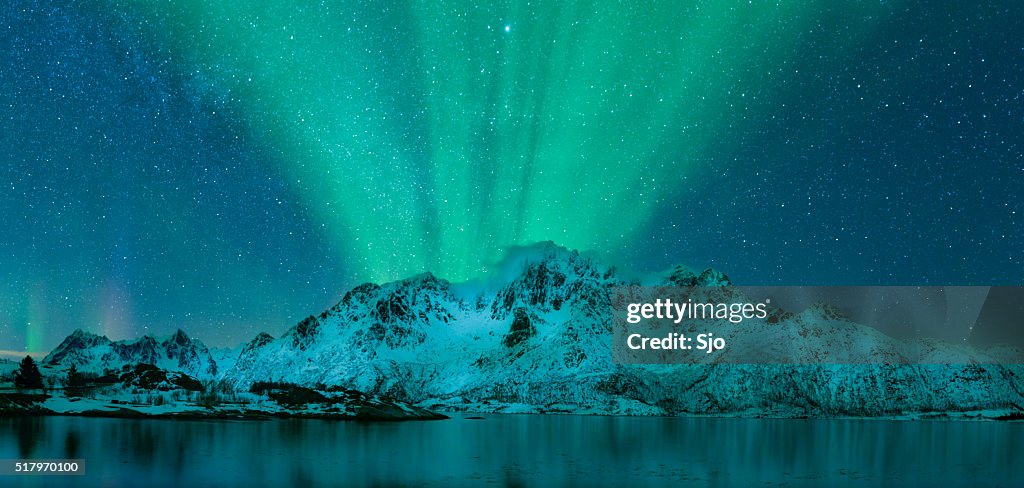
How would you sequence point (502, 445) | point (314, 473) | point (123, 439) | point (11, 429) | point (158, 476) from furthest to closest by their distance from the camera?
point (11, 429), point (502, 445), point (123, 439), point (314, 473), point (158, 476)

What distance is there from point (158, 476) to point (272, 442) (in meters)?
65.1

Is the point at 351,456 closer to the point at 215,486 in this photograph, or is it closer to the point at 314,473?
the point at 314,473

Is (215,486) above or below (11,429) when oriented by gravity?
above

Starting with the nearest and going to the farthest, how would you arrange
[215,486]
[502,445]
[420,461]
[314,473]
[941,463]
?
[215,486] < [314,473] < [420,461] < [941,463] < [502,445]

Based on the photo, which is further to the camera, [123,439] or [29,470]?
[123,439]

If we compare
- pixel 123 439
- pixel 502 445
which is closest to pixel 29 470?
pixel 123 439

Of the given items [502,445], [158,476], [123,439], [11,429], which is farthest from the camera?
[11,429]

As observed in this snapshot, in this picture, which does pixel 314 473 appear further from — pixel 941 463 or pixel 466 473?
pixel 941 463

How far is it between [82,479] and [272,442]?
69312 millimetres

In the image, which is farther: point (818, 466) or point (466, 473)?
point (818, 466)

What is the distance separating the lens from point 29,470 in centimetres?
8469

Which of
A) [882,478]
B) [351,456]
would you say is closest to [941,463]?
[882,478]

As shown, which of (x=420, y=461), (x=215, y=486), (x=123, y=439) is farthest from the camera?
(x=123, y=439)

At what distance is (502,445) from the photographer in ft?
510
